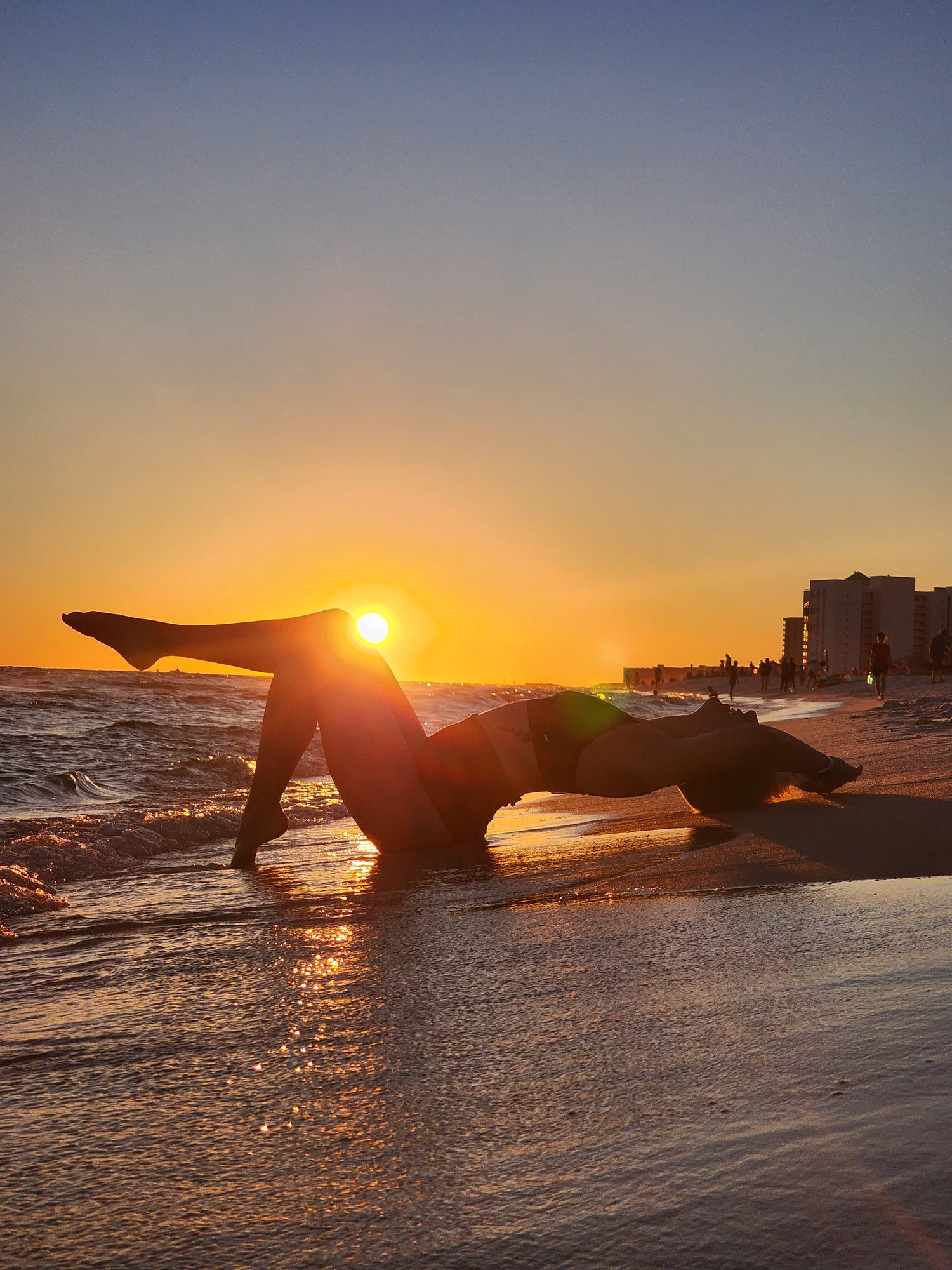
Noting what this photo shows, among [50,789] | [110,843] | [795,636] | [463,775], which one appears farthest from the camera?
[795,636]

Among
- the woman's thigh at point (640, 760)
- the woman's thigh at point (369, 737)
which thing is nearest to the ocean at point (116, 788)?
the woman's thigh at point (369, 737)

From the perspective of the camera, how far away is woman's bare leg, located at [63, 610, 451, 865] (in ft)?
12.4

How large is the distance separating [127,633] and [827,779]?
2899 millimetres

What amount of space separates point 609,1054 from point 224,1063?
57 cm

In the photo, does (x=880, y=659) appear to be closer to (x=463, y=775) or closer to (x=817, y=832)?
(x=817, y=832)

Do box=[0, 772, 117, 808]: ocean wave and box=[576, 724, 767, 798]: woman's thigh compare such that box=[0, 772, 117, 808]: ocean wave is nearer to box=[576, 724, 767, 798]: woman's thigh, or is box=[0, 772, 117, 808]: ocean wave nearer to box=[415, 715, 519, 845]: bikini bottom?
box=[415, 715, 519, 845]: bikini bottom

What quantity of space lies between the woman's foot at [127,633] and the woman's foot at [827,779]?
2.66m

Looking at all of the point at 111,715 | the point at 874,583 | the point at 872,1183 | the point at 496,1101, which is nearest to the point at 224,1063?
the point at 496,1101

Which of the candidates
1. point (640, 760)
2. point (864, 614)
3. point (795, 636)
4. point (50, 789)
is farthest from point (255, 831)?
point (795, 636)

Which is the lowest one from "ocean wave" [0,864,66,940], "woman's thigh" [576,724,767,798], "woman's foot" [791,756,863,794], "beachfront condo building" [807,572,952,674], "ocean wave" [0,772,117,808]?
"ocean wave" [0,772,117,808]

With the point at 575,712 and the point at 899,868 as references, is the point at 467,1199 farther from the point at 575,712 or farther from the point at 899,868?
the point at 575,712

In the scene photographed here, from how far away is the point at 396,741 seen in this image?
12.4ft

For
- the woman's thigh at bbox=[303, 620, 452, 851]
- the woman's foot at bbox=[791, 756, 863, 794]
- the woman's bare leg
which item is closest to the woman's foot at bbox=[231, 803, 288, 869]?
the woman's bare leg

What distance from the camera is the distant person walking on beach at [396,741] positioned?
3.72 m
